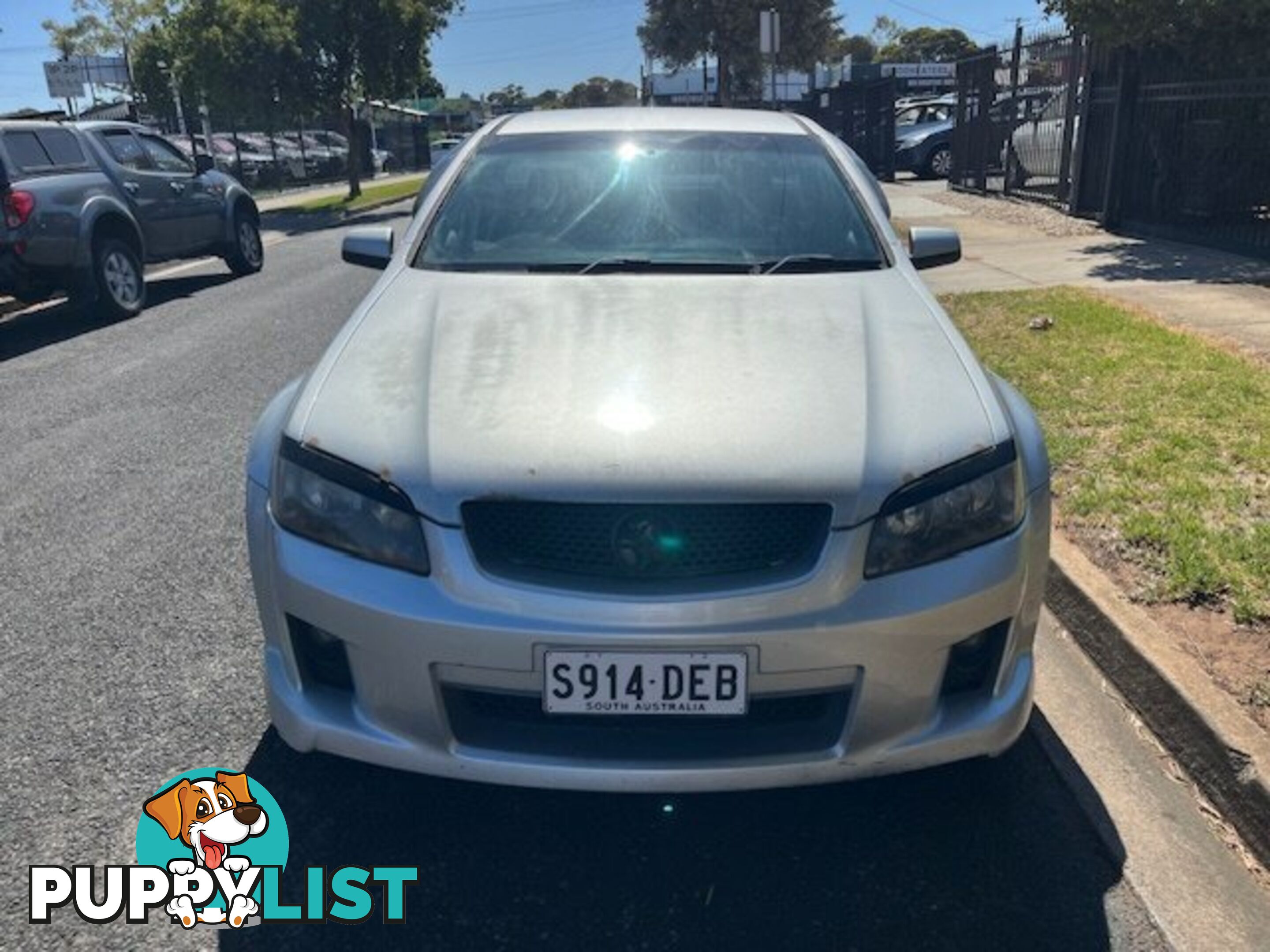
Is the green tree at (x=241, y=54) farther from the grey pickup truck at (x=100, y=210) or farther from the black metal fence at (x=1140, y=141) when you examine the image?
the black metal fence at (x=1140, y=141)

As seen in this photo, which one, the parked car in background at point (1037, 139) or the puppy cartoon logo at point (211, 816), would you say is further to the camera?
the parked car in background at point (1037, 139)

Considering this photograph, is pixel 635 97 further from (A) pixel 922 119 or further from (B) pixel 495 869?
(B) pixel 495 869

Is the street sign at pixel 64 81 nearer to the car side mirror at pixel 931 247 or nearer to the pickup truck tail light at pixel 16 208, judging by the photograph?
the pickup truck tail light at pixel 16 208

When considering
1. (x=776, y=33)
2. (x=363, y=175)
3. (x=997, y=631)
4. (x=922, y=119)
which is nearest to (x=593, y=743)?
(x=997, y=631)

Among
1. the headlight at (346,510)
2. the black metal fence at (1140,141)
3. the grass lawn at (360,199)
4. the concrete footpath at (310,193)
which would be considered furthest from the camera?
the concrete footpath at (310,193)

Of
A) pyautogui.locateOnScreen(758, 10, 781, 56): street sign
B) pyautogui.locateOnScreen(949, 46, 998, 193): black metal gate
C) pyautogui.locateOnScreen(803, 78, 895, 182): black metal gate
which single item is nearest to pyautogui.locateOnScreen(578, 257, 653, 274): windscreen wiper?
pyautogui.locateOnScreen(949, 46, 998, 193): black metal gate

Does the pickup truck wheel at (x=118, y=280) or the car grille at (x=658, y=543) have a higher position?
the car grille at (x=658, y=543)

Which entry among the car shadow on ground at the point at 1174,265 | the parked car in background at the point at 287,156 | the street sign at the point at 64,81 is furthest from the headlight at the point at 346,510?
the street sign at the point at 64,81

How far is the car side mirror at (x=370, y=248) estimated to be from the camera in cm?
391

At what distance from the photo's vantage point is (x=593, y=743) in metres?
2.23

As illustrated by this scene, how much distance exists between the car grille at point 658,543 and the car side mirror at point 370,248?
197cm

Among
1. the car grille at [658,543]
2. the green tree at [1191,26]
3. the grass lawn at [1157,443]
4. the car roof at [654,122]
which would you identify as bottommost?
the grass lawn at [1157,443]

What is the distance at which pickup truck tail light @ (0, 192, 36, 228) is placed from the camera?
8539 mm

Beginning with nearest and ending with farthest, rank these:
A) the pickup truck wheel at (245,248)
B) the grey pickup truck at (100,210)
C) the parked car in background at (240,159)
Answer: the grey pickup truck at (100,210) < the pickup truck wheel at (245,248) < the parked car in background at (240,159)
